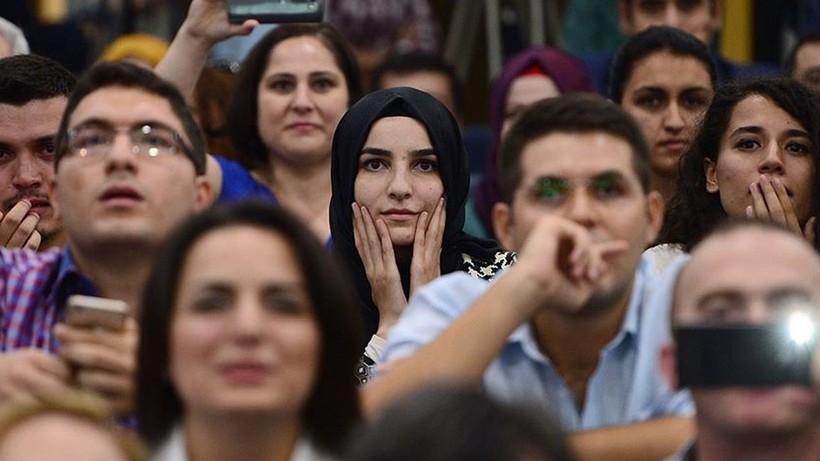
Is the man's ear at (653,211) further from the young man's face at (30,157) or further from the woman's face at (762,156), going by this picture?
the young man's face at (30,157)

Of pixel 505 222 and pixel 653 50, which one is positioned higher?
pixel 653 50

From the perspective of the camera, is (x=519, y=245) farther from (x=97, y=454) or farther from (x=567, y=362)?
(x=97, y=454)

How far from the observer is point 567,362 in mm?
4426

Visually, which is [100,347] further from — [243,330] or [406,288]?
[406,288]

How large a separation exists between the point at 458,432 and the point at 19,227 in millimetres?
2915

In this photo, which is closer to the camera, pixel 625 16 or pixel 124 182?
pixel 124 182

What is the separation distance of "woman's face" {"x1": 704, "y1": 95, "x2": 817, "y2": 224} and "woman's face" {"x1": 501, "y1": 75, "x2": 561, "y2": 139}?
1824mm

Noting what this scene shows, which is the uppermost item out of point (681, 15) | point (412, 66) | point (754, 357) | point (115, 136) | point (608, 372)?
point (681, 15)

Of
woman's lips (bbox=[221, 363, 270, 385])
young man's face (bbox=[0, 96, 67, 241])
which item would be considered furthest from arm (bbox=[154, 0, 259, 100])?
woman's lips (bbox=[221, 363, 270, 385])

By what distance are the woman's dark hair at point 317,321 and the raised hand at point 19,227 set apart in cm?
166

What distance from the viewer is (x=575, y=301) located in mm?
4238

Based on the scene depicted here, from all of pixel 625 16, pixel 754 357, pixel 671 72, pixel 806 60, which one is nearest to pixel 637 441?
pixel 754 357

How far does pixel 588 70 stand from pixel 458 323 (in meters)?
4.01

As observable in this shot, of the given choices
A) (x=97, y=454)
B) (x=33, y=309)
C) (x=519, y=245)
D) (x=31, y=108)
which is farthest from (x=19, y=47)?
(x=97, y=454)
